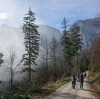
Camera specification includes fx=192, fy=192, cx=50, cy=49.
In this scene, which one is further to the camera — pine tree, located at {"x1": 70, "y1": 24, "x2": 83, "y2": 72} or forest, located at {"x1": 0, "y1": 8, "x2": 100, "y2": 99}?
pine tree, located at {"x1": 70, "y1": 24, "x2": 83, "y2": 72}

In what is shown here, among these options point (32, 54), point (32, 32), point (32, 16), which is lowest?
point (32, 54)

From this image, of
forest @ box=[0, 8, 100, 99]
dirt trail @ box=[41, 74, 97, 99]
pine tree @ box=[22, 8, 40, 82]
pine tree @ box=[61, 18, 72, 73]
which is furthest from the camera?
pine tree @ box=[61, 18, 72, 73]

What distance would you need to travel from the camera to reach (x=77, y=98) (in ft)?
50.9

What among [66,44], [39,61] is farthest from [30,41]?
[66,44]

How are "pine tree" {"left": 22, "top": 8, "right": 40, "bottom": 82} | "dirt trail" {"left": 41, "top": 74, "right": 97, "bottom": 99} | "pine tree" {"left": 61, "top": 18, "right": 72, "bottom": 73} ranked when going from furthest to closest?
"pine tree" {"left": 61, "top": 18, "right": 72, "bottom": 73}, "pine tree" {"left": 22, "top": 8, "right": 40, "bottom": 82}, "dirt trail" {"left": 41, "top": 74, "right": 97, "bottom": 99}

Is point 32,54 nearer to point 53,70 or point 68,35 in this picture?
point 68,35

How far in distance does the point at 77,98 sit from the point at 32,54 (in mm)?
21706

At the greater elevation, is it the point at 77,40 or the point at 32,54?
the point at 77,40

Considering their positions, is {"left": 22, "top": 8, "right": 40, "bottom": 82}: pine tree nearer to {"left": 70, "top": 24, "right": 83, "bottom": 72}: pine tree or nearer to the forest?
the forest

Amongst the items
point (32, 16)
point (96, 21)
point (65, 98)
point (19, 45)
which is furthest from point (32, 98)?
point (19, 45)

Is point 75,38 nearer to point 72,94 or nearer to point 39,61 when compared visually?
point 39,61

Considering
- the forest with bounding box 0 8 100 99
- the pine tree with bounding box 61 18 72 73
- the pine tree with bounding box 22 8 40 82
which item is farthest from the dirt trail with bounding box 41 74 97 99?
the pine tree with bounding box 61 18 72 73

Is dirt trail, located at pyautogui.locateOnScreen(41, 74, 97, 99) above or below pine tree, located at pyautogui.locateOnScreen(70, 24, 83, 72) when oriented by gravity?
below

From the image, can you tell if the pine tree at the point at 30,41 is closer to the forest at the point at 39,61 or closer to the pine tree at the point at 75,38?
the forest at the point at 39,61
